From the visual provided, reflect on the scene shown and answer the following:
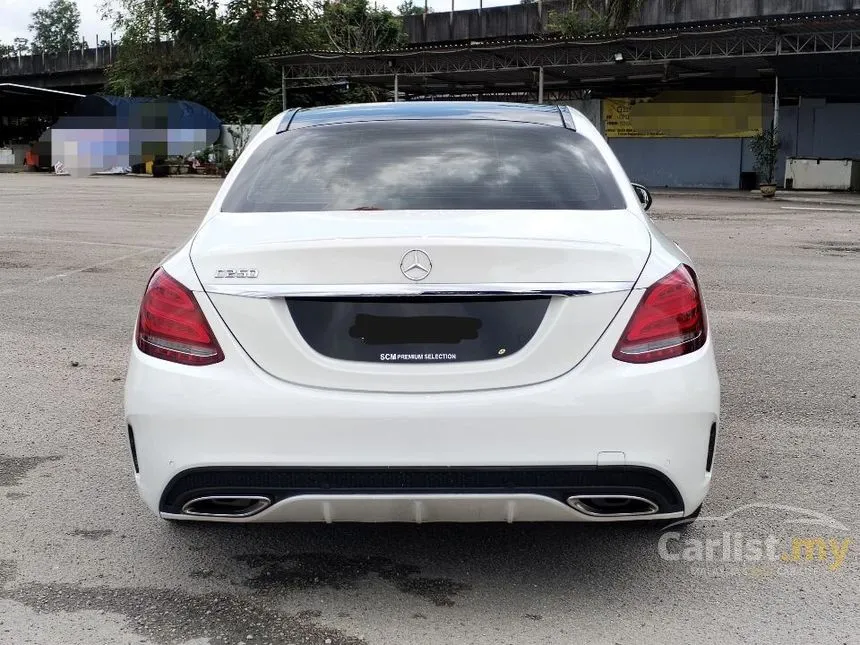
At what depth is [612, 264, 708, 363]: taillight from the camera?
291 cm

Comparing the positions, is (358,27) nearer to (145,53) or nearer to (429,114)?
(145,53)

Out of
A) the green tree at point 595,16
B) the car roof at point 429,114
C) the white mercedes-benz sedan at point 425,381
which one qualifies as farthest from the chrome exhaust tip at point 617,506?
the green tree at point 595,16

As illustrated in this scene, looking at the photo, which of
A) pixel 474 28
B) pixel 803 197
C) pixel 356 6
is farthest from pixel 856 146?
pixel 356 6

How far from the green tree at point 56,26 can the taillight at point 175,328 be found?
14890cm

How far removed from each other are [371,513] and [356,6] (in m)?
52.4

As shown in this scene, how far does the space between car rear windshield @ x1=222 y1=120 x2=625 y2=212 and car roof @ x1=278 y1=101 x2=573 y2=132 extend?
69 mm

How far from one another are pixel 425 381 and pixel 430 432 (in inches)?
5.8

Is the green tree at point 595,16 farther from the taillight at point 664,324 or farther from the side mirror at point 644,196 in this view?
the taillight at point 664,324

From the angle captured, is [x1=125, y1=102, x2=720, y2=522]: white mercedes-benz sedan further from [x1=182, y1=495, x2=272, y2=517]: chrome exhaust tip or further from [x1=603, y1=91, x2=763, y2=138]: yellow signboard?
[x1=603, y1=91, x2=763, y2=138]: yellow signboard

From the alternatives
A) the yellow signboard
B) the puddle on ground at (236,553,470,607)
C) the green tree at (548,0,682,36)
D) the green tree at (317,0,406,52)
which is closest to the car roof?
the puddle on ground at (236,553,470,607)

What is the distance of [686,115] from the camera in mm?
37562

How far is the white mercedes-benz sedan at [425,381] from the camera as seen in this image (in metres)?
2.84

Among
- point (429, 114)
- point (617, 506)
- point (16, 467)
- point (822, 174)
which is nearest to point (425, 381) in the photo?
point (617, 506)

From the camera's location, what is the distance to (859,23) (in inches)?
1060
